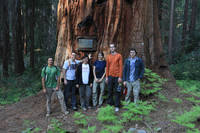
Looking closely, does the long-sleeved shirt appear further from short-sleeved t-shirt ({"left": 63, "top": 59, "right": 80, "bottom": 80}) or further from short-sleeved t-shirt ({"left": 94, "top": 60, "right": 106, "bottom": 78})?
short-sleeved t-shirt ({"left": 63, "top": 59, "right": 80, "bottom": 80})

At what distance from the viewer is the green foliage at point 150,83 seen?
576 centimetres

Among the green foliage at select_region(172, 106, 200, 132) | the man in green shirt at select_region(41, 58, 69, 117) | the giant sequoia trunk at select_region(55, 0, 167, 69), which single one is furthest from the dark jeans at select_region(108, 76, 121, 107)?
the green foliage at select_region(172, 106, 200, 132)

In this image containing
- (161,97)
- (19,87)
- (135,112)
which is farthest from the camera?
(19,87)

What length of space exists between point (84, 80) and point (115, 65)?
111cm

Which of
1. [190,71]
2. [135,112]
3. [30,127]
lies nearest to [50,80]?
[30,127]

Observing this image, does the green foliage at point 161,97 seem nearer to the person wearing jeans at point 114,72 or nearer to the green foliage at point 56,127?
the person wearing jeans at point 114,72

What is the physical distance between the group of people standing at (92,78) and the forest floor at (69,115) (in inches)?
15.0

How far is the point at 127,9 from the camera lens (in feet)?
21.2

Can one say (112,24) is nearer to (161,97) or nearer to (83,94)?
(83,94)

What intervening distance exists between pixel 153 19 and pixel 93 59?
9.20 ft

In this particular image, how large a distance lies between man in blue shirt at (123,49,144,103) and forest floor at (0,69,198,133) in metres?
0.82

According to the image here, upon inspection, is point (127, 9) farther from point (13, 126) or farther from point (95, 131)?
point (13, 126)

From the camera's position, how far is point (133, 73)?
5.50 meters

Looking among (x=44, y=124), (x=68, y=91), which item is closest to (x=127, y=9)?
(x=68, y=91)
